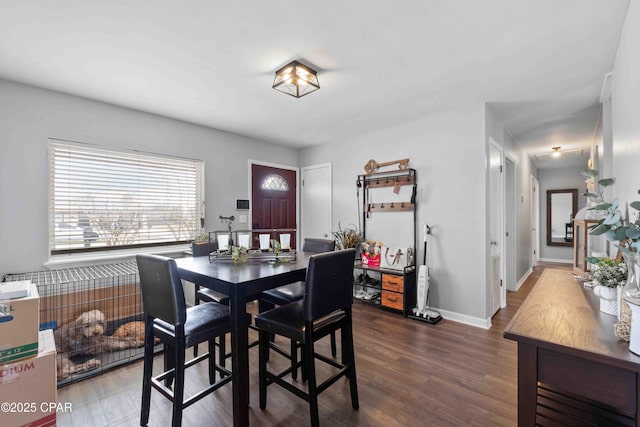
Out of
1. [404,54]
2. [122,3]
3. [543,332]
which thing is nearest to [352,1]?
[404,54]

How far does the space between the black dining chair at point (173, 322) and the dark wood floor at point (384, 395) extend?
294mm

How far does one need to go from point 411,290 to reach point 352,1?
3085 millimetres

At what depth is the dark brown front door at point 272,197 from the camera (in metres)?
4.48

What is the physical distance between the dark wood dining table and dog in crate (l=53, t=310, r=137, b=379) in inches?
58.6

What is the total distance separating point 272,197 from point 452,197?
109 inches

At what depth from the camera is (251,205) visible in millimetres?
4398

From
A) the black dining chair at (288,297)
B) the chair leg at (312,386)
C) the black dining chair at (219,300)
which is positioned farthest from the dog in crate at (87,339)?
the chair leg at (312,386)

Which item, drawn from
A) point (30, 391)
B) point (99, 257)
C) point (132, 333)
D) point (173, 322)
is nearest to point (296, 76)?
point (173, 322)

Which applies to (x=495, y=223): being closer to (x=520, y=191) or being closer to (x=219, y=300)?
(x=520, y=191)

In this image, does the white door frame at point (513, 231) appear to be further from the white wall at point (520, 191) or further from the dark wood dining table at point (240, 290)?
the dark wood dining table at point (240, 290)

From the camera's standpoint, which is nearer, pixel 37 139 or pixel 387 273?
pixel 37 139

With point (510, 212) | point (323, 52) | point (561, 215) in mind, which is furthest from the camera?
point (561, 215)

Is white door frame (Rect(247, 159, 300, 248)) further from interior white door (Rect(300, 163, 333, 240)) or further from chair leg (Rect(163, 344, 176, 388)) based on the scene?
chair leg (Rect(163, 344, 176, 388))

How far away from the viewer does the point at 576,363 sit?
40.7 inches
